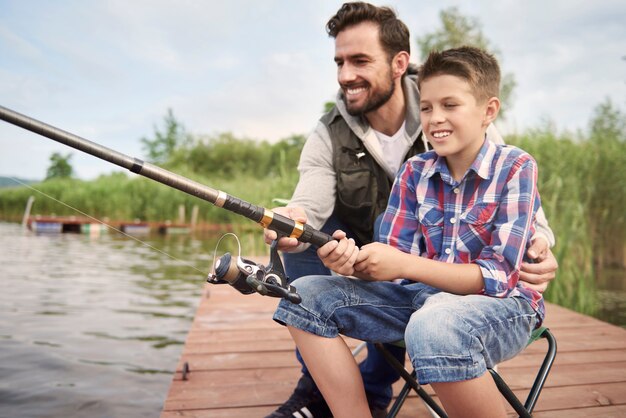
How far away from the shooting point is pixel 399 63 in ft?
8.27

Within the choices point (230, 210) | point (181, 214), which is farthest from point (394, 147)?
point (181, 214)

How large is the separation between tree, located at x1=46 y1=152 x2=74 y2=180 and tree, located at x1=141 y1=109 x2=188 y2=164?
35.9m

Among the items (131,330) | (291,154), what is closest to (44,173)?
(131,330)

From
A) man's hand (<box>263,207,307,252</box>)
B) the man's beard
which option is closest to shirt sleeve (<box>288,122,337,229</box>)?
the man's beard

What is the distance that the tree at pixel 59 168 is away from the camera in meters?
1.58

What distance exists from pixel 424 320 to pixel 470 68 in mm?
752

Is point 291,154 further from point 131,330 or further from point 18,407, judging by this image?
point 18,407

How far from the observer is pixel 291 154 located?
305 inches

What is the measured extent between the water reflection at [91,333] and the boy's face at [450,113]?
892 mm

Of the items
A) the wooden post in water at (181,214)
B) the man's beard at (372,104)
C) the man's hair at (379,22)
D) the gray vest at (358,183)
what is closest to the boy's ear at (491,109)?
the gray vest at (358,183)

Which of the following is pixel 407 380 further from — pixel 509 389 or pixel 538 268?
pixel 538 268

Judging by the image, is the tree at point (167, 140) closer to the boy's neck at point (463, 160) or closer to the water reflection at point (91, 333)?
the water reflection at point (91, 333)

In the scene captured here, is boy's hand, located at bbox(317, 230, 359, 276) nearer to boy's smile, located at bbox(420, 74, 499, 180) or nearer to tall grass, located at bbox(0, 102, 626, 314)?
boy's smile, located at bbox(420, 74, 499, 180)

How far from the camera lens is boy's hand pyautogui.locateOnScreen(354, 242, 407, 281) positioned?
60.0 inches
